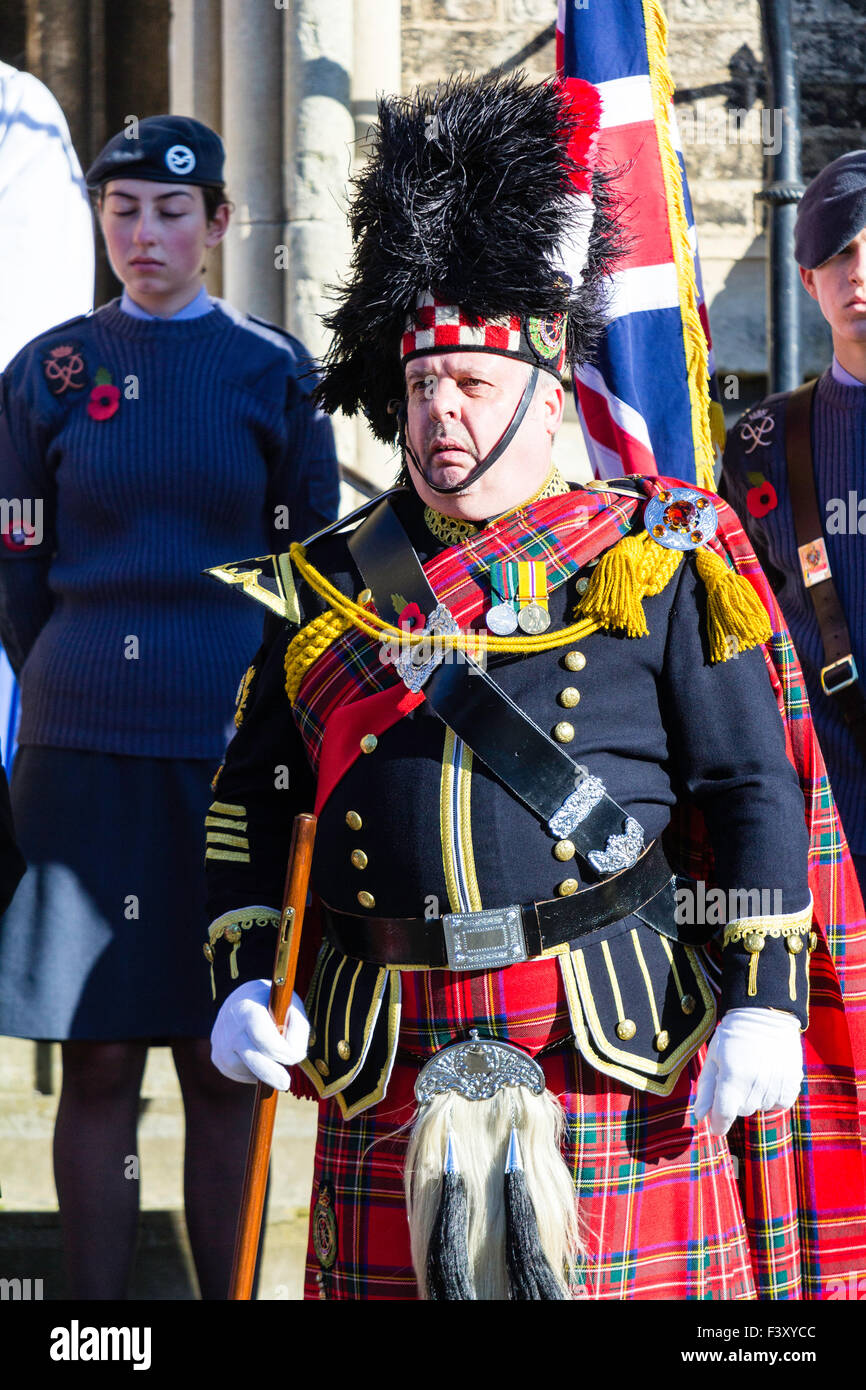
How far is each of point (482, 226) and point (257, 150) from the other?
2.85 metres

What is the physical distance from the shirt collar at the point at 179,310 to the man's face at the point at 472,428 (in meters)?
1.41

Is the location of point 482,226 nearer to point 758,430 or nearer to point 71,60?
point 758,430

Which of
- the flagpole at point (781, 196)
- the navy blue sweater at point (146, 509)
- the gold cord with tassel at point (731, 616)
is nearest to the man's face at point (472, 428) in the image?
the gold cord with tassel at point (731, 616)

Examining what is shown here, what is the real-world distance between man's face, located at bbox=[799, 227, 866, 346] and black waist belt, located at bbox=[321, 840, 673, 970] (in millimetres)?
1437

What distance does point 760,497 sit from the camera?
359cm

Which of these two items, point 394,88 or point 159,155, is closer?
point 159,155

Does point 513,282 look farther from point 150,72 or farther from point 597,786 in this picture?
point 150,72

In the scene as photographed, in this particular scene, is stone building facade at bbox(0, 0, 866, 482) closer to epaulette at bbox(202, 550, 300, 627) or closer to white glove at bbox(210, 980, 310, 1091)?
epaulette at bbox(202, 550, 300, 627)

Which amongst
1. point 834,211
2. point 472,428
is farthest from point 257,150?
point 472,428

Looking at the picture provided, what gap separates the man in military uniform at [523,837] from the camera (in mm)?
2412

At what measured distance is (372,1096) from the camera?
2.48 meters

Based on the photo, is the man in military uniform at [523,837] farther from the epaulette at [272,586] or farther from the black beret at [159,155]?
the black beret at [159,155]
